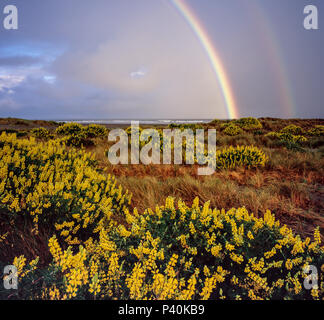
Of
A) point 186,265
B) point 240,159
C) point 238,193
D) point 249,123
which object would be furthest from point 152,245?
point 249,123

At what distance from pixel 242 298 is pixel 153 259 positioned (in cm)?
71

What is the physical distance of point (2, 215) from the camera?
2342mm

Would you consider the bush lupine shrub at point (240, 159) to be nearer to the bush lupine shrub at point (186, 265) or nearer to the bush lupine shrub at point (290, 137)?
the bush lupine shrub at point (186, 265)

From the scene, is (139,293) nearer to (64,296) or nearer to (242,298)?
(64,296)

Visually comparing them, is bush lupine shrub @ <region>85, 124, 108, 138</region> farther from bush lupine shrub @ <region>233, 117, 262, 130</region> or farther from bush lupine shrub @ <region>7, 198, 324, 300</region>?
bush lupine shrub @ <region>233, 117, 262, 130</region>

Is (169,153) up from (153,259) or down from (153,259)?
up

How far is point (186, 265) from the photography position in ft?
5.21

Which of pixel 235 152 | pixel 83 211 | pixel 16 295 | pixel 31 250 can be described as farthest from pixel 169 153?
pixel 16 295

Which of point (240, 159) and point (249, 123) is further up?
point (249, 123)

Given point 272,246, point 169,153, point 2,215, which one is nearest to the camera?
point 272,246

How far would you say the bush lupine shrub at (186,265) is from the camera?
1.46 meters

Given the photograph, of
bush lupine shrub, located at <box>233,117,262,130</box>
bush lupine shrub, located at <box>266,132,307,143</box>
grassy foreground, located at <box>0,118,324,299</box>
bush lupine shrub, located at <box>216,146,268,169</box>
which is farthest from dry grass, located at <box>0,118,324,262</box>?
bush lupine shrub, located at <box>233,117,262,130</box>

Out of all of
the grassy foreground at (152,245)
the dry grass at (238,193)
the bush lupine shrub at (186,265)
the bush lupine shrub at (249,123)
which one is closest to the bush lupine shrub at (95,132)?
the dry grass at (238,193)

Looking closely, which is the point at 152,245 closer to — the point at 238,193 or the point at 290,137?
the point at 238,193
